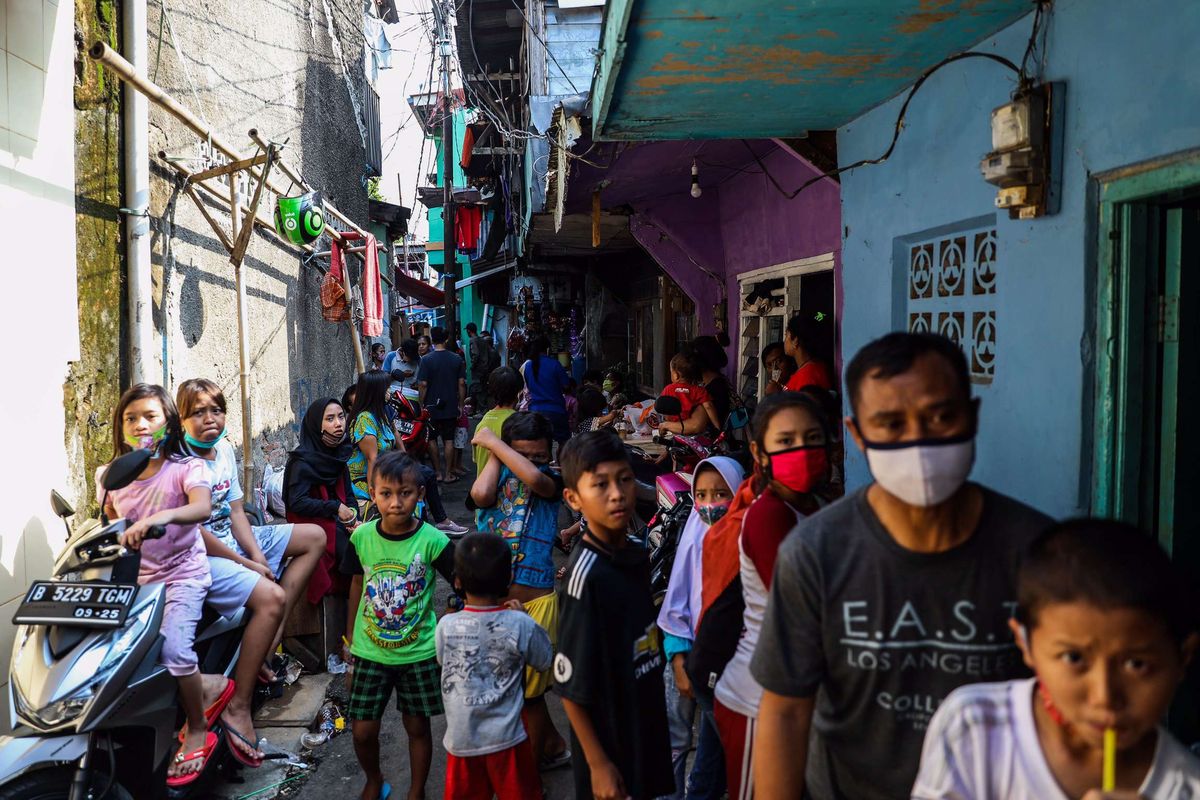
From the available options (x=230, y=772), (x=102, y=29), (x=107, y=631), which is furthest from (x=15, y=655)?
(x=102, y=29)

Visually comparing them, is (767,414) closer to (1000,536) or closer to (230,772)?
(1000,536)

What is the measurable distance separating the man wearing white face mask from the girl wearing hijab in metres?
1.22

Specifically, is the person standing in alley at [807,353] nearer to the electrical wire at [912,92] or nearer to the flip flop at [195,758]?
the electrical wire at [912,92]

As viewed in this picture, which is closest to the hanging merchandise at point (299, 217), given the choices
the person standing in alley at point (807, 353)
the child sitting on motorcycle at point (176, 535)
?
the child sitting on motorcycle at point (176, 535)

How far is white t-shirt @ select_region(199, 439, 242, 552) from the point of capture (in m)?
4.10

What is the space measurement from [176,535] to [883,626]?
318 centimetres

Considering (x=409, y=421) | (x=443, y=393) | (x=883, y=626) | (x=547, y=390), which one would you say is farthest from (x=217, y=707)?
(x=443, y=393)

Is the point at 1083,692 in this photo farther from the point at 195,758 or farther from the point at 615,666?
the point at 195,758

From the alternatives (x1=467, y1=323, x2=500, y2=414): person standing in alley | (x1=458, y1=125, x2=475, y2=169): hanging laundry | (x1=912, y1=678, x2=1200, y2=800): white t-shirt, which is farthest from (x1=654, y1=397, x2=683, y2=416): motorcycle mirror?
(x1=458, y1=125, x2=475, y2=169): hanging laundry

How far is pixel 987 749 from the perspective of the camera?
55.4 inches

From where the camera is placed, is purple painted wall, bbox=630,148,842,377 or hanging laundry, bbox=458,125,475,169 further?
hanging laundry, bbox=458,125,475,169

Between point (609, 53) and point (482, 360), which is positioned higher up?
point (609, 53)

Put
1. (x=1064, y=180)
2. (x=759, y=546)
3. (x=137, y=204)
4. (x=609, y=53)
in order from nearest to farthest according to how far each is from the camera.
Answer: (x=759, y=546), (x=1064, y=180), (x=609, y=53), (x=137, y=204)

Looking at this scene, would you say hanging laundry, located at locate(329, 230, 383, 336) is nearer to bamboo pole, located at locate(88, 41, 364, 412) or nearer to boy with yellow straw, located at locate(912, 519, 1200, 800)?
bamboo pole, located at locate(88, 41, 364, 412)
